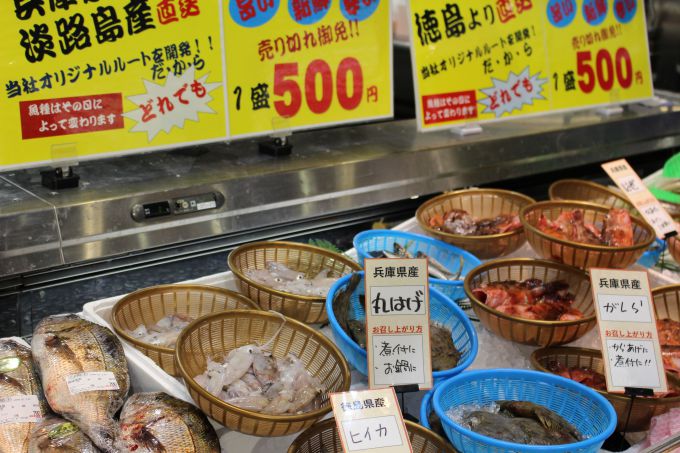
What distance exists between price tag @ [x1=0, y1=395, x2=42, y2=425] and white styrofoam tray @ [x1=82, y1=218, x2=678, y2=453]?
0.29m

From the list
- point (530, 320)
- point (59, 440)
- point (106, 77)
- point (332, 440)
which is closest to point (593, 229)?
point (530, 320)

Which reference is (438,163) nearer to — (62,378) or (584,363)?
(584,363)

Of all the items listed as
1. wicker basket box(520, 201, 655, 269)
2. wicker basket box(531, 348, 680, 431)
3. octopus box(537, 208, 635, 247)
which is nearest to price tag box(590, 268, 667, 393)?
wicker basket box(531, 348, 680, 431)

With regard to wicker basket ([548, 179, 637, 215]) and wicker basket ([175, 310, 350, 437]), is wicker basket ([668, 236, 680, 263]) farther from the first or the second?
wicker basket ([175, 310, 350, 437])

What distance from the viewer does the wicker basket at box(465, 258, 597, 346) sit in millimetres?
2537

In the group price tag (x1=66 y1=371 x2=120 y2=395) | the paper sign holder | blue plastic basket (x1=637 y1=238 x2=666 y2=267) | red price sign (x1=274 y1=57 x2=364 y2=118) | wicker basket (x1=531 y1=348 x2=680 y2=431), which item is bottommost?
wicker basket (x1=531 y1=348 x2=680 y2=431)

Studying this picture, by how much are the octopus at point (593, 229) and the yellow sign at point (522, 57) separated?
801 millimetres

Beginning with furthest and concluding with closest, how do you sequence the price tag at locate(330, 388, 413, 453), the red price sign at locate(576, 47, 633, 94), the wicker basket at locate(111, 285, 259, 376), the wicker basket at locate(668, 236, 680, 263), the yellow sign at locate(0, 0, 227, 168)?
the red price sign at locate(576, 47, 633, 94), the wicker basket at locate(668, 236, 680, 263), the yellow sign at locate(0, 0, 227, 168), the wicker basket at locate(111, 285, 259, 376), the price tag at locate(330, 388, 413, 453)

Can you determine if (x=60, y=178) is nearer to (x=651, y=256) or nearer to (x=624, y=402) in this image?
(x=624, y=402)

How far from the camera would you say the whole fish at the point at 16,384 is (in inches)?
74.1

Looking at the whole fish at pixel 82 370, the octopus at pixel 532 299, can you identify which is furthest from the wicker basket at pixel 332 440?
the octopus at pixel 532 299

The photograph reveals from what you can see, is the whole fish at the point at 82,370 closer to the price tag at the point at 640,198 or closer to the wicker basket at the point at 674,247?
the price tag at the point at 640,198

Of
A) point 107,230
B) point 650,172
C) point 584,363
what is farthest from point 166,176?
point 650,172

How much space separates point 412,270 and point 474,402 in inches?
17.5
